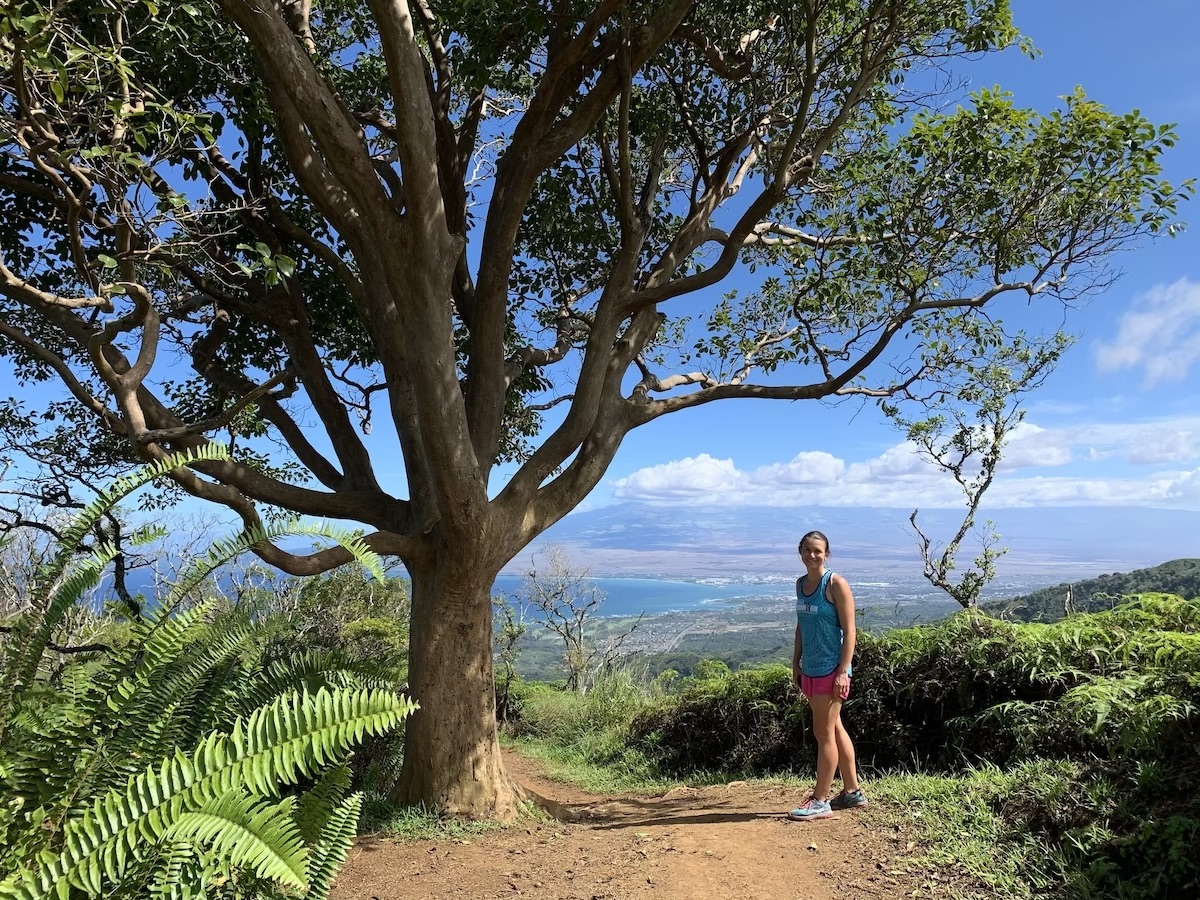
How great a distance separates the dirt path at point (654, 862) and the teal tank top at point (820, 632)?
37.3 inches

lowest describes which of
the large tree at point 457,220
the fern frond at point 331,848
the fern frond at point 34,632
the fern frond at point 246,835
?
the fern frond at point 331,848

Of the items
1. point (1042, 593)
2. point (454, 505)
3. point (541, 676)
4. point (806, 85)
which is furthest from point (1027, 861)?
point (541, 676)

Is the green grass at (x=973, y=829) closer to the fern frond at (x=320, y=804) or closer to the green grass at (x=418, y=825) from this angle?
the green grass at (x=418, y=825)

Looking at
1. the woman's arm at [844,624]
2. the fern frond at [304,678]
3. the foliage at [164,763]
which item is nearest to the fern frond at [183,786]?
the foliage at [164,763]

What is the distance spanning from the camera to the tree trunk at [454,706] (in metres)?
5.50

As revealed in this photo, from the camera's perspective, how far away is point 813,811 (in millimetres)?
4938

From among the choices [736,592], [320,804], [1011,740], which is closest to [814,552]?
[1011,740]

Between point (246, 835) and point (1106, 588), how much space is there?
10.1 meters

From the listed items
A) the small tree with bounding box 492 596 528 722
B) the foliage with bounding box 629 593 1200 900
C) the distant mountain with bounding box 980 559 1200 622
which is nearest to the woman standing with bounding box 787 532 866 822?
the foliage with bounding box 629 593 1200 900

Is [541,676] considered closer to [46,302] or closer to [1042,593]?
[1042,593]

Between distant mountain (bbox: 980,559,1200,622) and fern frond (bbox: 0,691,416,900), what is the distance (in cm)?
741

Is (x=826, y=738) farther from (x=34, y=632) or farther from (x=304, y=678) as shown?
(x=34, y=632)

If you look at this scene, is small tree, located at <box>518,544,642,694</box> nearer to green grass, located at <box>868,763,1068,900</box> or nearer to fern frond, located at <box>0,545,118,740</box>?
green grass, located at <box>868,763,1068,900</box>

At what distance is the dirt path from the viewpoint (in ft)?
13.2
